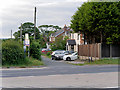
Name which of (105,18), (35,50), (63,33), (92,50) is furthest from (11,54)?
(63,33)

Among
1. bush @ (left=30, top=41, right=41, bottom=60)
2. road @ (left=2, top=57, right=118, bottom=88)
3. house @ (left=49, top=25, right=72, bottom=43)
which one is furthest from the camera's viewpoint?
house @ (left=49, top=25, right=72, bottom=43)

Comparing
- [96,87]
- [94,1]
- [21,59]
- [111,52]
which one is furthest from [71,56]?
[96,87]

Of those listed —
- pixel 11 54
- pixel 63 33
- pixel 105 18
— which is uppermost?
pixel 63 33

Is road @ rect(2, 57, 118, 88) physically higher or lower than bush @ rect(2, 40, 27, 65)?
lower

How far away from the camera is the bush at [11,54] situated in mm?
25266

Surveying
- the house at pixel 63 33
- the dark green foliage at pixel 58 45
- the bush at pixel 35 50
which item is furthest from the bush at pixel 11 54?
the house at pixel 63 33

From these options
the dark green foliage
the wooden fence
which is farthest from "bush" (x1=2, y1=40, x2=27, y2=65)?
the dark green foliage

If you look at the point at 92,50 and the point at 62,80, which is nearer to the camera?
the point at 62,80

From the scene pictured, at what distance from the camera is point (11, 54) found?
25297 mm

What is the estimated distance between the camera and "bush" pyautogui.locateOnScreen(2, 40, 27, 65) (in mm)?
25266

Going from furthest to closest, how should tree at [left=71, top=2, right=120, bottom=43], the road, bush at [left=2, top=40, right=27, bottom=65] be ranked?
tree at [left=71, top=2, right=120, bottom=43] → bush at [left=2, top=40, right=27, bottom=65] → the road

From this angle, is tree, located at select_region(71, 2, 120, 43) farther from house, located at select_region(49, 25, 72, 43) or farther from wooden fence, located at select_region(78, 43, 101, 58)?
house, located at select_region(49, 25, 72, 43)

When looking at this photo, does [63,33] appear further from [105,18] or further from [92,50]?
[105,18]

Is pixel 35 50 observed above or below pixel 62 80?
above
